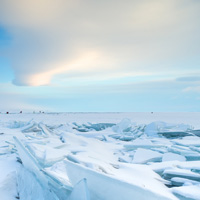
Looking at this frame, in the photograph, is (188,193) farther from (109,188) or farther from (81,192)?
(81,192)

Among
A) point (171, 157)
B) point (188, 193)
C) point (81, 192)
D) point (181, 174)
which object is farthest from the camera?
point (171, 157)

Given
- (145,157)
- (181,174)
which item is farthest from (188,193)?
(145,157)

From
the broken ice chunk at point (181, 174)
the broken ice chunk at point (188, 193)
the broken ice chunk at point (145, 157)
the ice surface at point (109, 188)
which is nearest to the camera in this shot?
the ice surface at point (109, 188)

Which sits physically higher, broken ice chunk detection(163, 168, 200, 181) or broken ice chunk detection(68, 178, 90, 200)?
broken ice chunk detection(68, 178, 90, 200)

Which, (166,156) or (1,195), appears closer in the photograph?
(1,195)

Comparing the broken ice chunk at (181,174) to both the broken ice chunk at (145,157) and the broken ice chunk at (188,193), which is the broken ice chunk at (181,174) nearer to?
the broken ice chunk at (188,193)

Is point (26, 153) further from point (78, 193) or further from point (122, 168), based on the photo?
point (78, 193)

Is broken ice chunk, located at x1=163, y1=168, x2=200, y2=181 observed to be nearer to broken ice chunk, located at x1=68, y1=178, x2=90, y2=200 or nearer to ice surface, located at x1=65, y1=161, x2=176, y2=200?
ice surface, located at x1=65, y1=161, x2=176, y2=200

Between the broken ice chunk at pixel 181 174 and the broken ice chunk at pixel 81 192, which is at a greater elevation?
the broken ice chunk at pixel 81 192

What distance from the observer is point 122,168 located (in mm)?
1814

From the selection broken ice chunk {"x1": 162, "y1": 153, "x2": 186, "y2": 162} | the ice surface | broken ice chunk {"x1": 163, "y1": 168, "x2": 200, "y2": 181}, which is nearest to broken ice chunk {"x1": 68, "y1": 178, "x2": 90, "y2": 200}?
the ice surface

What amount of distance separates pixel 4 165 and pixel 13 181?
671 millimetres

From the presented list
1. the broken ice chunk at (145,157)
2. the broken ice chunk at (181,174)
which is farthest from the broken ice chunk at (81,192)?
the broken ice chunk at (145,157)

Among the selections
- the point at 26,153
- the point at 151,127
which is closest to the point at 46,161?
the point at 26,153
